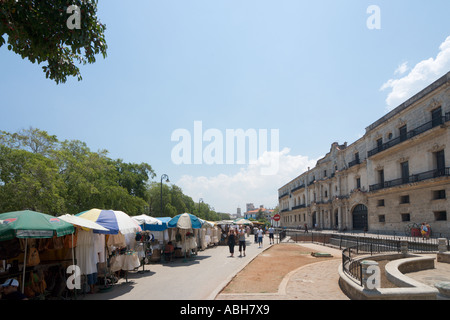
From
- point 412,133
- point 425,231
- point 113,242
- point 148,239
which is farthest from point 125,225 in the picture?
point 412,133

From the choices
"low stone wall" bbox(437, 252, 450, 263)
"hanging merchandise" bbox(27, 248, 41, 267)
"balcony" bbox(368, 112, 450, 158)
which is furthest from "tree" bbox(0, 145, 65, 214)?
"balcony" bbox(368, 112, 450, 158)

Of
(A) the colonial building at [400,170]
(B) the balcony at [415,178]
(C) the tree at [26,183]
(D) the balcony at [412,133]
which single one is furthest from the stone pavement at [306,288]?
(D) the balcony at [412,133]

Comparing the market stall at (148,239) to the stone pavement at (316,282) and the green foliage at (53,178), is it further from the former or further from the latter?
the green foliage at (53,178)

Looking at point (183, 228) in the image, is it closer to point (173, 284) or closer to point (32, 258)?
point (173, 284)

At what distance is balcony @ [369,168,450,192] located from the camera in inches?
849

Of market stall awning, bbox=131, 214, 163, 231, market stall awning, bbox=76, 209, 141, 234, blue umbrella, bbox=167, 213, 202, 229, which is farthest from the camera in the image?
blue umbrella, bbox=167, 213, 202, 229

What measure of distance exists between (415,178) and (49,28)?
27.6 meters

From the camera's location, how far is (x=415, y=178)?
24391 mm

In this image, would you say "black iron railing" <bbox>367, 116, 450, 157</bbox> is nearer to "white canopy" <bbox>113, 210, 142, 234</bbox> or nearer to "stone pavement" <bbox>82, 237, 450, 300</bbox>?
"stone pavement" <bbox>82, 237, 450, 300</bbox>

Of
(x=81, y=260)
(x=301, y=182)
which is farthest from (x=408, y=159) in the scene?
(x=301, y=182)

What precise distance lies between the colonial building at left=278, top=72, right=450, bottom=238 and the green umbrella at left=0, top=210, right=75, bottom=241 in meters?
24.3

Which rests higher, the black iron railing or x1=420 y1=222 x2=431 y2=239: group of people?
the black iron railing

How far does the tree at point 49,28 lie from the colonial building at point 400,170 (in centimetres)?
2372

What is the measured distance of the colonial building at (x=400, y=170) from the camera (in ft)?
71.8
